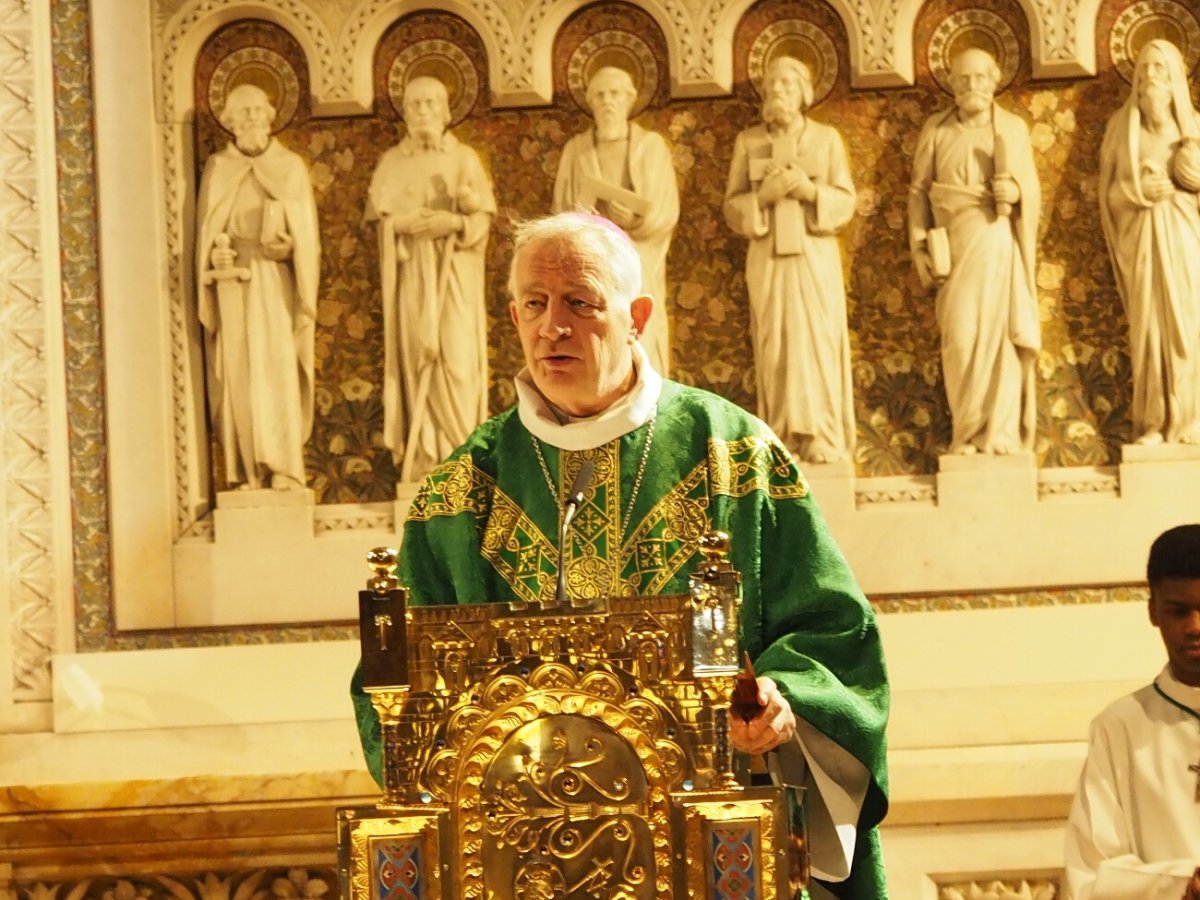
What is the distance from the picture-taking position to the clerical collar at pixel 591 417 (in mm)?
3953

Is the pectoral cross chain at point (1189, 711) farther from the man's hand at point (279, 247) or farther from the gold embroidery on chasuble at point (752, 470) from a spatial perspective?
the man's hand at point (279, 247)

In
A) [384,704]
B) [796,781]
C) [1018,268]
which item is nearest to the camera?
[384,704]

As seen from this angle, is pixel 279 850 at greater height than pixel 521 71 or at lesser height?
lesser

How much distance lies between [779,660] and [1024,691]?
2935 mm

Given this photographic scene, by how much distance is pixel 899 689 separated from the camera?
652 cm

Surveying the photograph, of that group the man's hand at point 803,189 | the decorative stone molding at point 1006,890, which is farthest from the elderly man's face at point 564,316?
the man's hand at point 803,189

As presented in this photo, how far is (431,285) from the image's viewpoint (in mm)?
6914

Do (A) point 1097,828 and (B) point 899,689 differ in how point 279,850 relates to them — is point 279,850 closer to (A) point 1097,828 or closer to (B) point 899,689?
(B) point 899,689

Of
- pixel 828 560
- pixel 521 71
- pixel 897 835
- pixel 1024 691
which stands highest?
pixel 521 71

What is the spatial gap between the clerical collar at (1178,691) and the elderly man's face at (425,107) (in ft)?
10.5

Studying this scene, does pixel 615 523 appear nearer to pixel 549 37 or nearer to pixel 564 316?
pixel 564 316

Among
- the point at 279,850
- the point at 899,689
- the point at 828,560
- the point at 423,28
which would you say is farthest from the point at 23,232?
the point at 828,560

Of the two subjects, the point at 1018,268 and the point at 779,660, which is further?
the point at 1018,268

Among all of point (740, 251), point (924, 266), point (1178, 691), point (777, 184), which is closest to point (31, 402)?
point (740, 251)
